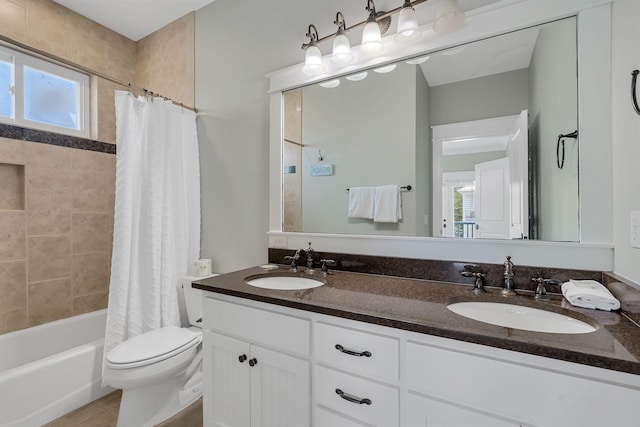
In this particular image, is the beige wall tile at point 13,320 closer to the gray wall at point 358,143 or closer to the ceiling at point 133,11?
the gray wall at point 358,143

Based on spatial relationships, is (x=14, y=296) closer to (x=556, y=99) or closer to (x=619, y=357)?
(x=619, y=357)

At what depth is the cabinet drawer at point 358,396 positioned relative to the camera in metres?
0.90

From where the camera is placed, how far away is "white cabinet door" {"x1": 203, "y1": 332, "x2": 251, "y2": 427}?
124cm

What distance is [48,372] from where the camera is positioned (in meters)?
1.61

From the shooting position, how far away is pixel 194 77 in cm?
230

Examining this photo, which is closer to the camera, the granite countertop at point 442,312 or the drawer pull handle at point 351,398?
the granite countertop at point 442,312

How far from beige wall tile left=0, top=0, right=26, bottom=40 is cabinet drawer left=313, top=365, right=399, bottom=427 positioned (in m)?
2.86

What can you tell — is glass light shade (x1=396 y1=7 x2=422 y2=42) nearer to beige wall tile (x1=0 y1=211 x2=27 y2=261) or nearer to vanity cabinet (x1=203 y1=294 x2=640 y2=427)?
vanity cabinet (x1=203 y1=294 x2=640 y2=427)

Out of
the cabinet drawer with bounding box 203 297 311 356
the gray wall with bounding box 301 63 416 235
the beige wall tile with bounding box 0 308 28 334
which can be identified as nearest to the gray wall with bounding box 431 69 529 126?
the gray wall with bounding box 301 63 416 235

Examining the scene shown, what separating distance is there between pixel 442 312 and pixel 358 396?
1.27 feet

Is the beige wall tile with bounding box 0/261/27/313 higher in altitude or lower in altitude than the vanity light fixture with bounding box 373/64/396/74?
lower

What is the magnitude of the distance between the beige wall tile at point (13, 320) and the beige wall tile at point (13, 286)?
1.0 inches

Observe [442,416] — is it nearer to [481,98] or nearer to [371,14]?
[481,98]

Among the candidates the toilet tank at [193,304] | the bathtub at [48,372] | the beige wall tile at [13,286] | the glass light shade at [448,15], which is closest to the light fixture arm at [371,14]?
the glass light shade at [448,15]
